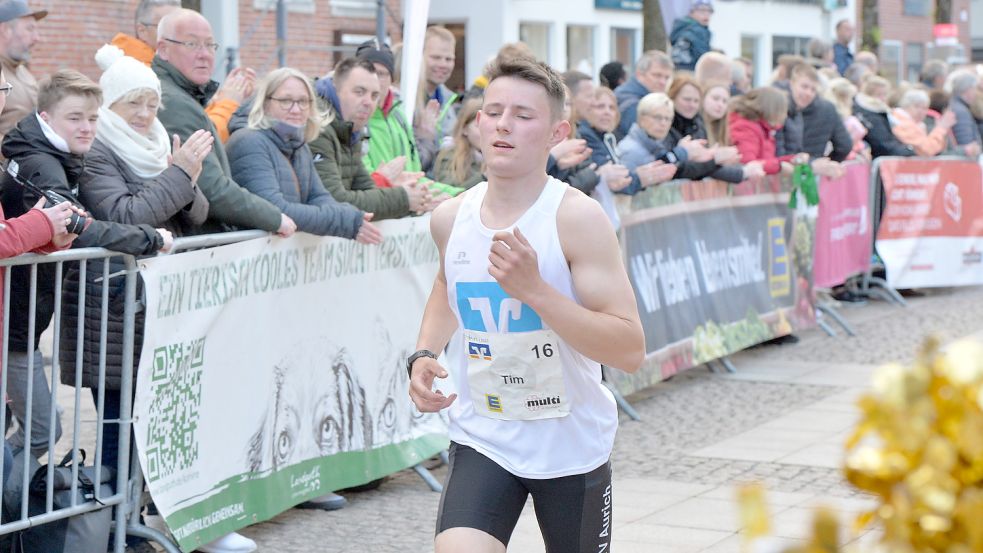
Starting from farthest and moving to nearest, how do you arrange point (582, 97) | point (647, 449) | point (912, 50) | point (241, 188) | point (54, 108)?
point (912, 50) < point (582, 97) < point (647, 449) < point (241, 188) < point (54, 108)

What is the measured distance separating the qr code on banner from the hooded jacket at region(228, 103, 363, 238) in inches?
35.4

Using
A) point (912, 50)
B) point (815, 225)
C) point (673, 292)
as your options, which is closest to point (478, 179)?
point (673, 292)

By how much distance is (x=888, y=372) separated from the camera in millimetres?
1298

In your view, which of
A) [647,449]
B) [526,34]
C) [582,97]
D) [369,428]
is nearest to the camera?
[369,428]

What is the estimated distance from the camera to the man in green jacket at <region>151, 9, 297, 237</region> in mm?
5855

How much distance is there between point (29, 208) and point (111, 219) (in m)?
0.34

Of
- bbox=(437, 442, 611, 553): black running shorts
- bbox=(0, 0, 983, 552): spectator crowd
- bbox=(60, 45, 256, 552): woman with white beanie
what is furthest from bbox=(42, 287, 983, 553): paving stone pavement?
bbox=(437, 442, 611, 553): black running shorts

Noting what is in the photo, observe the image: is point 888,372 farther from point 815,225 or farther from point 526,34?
point 526,34

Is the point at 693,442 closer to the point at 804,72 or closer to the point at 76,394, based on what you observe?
the point at 76,394

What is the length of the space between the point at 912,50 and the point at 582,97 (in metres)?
Answer: 36.7

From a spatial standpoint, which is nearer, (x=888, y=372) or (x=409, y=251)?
(x=888, y=372)

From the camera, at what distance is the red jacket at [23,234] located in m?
4.63

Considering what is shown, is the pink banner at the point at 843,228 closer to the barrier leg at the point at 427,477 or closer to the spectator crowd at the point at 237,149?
the spectator crowd at the point at 237,149

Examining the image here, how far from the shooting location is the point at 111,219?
17.3ft
